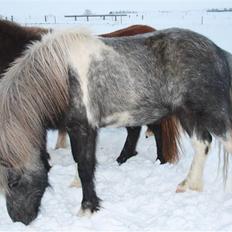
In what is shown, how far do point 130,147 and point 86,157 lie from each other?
1.60 metres

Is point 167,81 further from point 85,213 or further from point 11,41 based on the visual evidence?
point 11,41

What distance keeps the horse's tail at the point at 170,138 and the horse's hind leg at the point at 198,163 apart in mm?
762

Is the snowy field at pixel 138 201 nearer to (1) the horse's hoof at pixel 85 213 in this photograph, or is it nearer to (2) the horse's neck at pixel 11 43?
(1) the horse's hoof at pixel 85 213

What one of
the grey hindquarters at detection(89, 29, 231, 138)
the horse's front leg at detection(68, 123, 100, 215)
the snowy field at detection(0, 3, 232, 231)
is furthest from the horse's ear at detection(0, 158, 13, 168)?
the grey hindquarters at detection(89, 29, 231, 138)

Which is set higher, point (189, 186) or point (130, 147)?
point (189, 186)

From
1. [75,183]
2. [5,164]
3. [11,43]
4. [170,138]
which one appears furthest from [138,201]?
[11,43]

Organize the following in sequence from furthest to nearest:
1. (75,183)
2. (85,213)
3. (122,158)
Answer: (122,158), (75,183), (85,213)

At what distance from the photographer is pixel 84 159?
3551 mm

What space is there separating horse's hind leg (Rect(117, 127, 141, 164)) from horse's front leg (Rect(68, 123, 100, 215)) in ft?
4.63

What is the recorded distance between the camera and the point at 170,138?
15.7 ft

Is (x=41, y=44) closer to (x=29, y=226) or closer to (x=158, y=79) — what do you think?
(x=158, y=79)

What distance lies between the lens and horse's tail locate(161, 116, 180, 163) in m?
4.70

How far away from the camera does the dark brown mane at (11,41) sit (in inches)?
187

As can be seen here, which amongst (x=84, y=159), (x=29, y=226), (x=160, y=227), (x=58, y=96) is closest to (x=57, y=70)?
(x=58, y=96)
